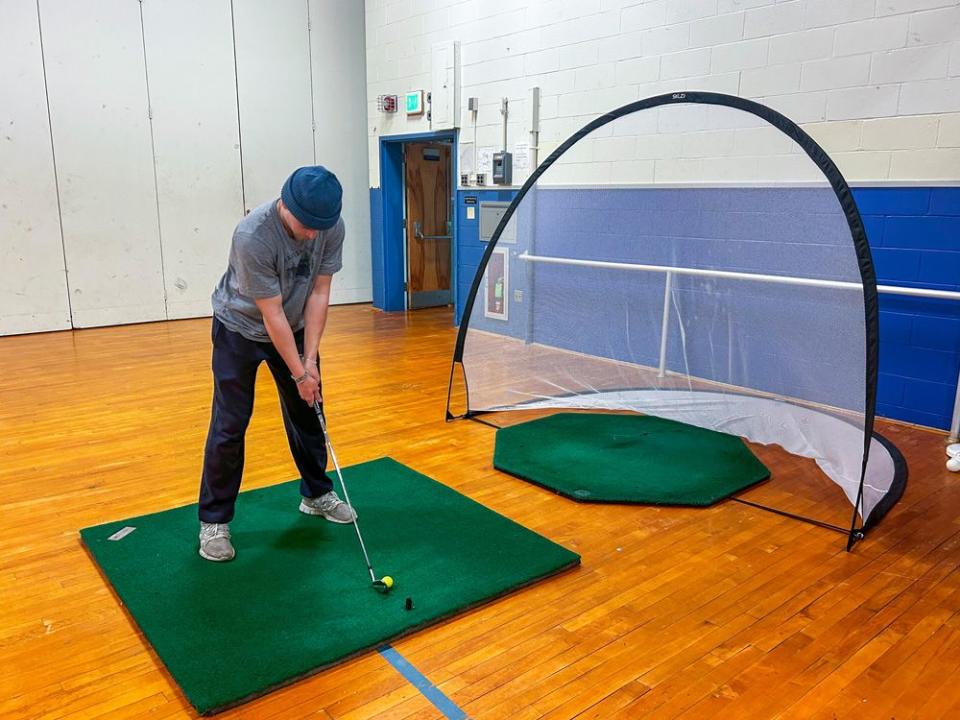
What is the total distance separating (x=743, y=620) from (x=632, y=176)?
361 centimetres

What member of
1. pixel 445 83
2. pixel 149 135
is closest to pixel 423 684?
pixel 445 83

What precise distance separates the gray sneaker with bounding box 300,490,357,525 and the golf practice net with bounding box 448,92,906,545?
150cm

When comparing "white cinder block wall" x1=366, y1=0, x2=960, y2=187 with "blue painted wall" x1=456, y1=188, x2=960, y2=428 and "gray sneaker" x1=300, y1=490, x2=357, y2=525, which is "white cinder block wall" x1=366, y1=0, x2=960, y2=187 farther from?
"gray sneaker" x1=300, y1=490, x2=357, y2=525

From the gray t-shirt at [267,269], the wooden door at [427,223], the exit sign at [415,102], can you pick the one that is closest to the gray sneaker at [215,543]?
the gray t-shirt at [267,269]

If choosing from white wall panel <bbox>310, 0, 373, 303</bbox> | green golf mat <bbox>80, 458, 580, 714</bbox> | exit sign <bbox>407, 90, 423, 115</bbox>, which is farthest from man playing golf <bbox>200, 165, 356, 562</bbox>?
white wall panel <bbox>310, 0, 373, 303</bbox>

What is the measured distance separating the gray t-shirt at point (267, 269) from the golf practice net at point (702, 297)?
1.76 meters

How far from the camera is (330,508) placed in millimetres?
2887

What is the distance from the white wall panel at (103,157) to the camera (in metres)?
6.53

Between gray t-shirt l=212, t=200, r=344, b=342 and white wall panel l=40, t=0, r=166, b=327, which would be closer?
gray t-shirt l=212, t=200, r=344, b=342

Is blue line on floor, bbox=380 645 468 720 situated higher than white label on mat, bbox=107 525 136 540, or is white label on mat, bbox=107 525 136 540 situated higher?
white label on mat, bbox=107 525 136 540

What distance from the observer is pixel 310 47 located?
25.6 feet

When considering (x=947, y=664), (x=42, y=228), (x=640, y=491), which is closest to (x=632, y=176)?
(x=640, y=491)

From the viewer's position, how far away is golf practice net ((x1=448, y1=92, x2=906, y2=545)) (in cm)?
299

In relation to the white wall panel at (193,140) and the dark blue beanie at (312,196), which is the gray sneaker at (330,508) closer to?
the dark blue beanie at (312,196)
